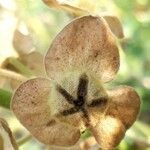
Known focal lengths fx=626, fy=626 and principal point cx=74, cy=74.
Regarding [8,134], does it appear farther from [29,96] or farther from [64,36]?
[64,36]

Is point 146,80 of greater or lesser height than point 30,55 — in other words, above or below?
below

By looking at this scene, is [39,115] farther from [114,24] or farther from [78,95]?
[114,24]

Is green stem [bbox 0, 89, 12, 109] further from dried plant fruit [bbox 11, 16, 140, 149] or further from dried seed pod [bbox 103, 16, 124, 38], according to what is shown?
dried seed pod [bbox 103, 16, 124, 38]

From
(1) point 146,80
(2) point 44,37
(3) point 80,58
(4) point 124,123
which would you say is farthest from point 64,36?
(1) point 146,80

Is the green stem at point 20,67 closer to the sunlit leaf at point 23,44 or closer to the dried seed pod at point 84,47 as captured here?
the sunlit leaf at point 23,44

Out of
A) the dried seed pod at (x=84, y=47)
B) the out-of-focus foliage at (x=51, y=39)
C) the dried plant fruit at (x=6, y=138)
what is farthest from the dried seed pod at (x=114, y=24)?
the dried plant fruit at (x=6, y=138)

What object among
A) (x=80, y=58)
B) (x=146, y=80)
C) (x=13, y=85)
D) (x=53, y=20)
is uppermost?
(x=80, y=58)
